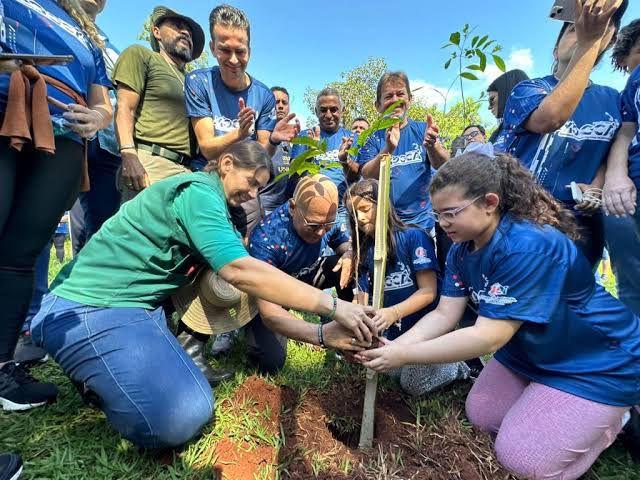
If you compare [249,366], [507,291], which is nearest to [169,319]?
[249,366]

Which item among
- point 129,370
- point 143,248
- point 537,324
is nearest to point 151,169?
point 143,248

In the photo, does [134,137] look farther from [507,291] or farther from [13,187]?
[507,291]

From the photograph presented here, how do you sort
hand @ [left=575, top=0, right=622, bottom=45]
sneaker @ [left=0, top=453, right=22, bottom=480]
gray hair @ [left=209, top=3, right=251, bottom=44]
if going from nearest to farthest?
1. sneaker @ [left=0, top=453, right=22, bottom=480]
2. hand @ [left=575, top=0, right=622, bottom=45]
3. gray hair @ [left=209, top=3, right=251, bottom=44]

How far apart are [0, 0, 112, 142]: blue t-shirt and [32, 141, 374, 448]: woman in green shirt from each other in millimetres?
662

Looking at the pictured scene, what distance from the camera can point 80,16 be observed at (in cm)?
229

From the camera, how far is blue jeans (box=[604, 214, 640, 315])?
2.21 meters

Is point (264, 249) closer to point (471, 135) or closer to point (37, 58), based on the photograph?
point (37, 58)

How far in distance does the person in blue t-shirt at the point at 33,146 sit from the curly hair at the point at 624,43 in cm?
317

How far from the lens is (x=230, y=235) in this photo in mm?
1948

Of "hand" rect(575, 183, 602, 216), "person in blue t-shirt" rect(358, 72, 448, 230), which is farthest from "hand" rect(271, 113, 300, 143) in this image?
"hand" rect(575, 183, 602, 216)

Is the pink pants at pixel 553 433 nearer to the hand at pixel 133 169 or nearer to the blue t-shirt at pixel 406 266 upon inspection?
the blue t-shirt at pixel 406 266

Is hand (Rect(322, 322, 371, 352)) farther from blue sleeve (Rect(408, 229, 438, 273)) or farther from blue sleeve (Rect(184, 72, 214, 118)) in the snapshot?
blue sleeve (Rect(184, 72, 214, 118))

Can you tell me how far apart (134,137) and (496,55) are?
2.50 m

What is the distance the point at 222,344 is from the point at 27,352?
1282mm
